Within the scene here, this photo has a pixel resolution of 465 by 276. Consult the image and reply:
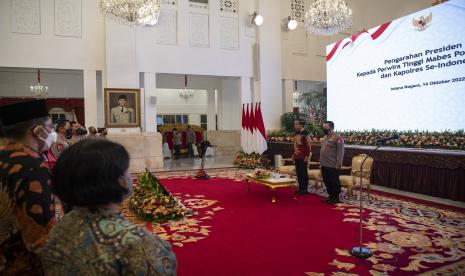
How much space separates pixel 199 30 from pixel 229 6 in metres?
1.60

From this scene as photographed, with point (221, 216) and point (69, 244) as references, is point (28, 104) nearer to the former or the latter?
point (69, 244)

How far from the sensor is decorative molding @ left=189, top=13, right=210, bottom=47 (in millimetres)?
11648

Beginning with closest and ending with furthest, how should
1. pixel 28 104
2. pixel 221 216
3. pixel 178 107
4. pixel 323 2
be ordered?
pixel 28 104, pixel 221 216, pixel 323 2, pixel 178 107

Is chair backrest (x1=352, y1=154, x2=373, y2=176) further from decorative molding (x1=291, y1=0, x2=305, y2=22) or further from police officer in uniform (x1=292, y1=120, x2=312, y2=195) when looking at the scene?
decorative molding (x1=291, y1=0, x2=305, y2=22)

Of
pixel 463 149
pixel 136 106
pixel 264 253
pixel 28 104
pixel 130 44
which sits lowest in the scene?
pixel 264 253

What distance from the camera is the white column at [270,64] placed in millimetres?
12578

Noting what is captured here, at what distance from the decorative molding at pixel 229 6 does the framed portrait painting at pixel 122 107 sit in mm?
4520

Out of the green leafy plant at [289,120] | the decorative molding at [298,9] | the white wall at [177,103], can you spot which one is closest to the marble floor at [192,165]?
the green leafy plant at [289,120]

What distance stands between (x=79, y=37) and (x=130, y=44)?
1528 mm

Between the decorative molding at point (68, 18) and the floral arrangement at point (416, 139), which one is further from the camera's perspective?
the decorative molding at point (68, 18)

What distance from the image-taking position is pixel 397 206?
5496 millimetres

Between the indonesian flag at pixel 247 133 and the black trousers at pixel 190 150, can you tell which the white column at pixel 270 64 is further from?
the black trousers at pixel 190 150

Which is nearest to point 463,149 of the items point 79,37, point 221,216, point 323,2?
point 221,216

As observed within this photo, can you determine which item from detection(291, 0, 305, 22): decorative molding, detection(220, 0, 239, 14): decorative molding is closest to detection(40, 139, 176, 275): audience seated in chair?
detection(220, 0, 239, 14): decorative molding
